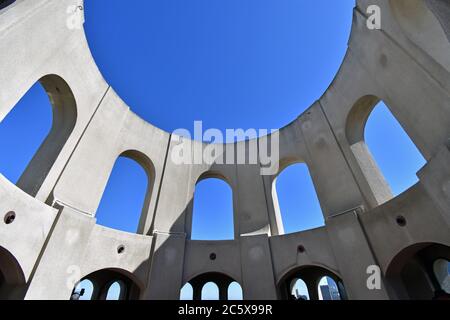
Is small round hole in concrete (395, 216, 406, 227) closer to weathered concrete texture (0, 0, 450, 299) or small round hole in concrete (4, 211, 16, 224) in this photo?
weathered concrete texture (0, 0, 450, 299)

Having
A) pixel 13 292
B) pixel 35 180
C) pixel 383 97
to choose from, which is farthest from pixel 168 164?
pixel 383 97

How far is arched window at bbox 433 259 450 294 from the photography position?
7.34m

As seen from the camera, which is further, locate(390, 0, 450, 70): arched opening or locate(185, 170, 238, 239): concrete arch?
locate(185, 170, 238, 239): concrete arch

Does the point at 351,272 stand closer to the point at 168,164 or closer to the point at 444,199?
the point at 444,199

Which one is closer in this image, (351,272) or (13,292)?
(13,292)

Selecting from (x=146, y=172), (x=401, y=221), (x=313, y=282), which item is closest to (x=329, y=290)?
(x=313, y=282)

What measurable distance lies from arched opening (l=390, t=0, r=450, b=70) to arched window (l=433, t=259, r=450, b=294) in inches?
236

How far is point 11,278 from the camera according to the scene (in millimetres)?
6125

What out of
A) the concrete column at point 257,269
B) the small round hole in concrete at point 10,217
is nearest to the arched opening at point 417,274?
the concrete column at point 257,269

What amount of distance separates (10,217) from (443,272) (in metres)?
12.6

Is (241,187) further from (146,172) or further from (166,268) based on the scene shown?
(166,268)

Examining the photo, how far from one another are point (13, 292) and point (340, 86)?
42.9ft

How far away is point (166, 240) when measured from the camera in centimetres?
932

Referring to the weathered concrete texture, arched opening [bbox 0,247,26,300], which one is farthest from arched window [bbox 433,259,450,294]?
arched opening [bbox 0,247,26,300]
